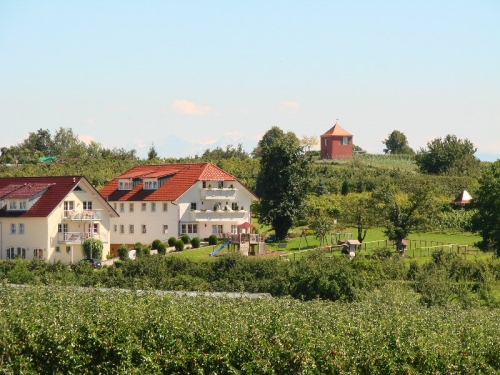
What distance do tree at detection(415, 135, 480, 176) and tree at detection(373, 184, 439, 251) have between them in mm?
35340

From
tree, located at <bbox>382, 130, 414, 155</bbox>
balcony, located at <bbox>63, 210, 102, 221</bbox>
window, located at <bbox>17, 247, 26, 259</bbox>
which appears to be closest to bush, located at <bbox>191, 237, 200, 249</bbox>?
balcony, located at <bbox>63, 210, 102, 221</bbox>

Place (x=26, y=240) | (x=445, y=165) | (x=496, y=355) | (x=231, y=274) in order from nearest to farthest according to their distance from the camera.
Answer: (x=496, y=355)
(x=231, y=274)
(x=26, y=240)
(x=445, y=165)

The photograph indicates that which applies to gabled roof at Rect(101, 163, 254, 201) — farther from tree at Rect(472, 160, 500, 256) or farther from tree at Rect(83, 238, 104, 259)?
tree at Rect(472, 160, 500, 256)

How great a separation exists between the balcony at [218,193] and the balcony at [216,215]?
3.91ft

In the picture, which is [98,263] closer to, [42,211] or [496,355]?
[42,211]

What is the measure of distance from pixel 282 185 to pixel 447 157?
1446 inches

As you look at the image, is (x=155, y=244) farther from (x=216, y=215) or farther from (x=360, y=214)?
(x=360, y=214)

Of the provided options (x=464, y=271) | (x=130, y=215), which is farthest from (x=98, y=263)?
(x=464, y=271)

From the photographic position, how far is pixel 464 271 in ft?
185

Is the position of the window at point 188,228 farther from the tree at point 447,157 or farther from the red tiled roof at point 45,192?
the tree at point 447,157

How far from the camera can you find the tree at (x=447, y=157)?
343ft

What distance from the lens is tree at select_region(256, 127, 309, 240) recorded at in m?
73.1

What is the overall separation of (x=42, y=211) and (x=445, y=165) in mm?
52931

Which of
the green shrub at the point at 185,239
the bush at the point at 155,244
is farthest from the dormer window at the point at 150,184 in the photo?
the bush at the point at 155,244
